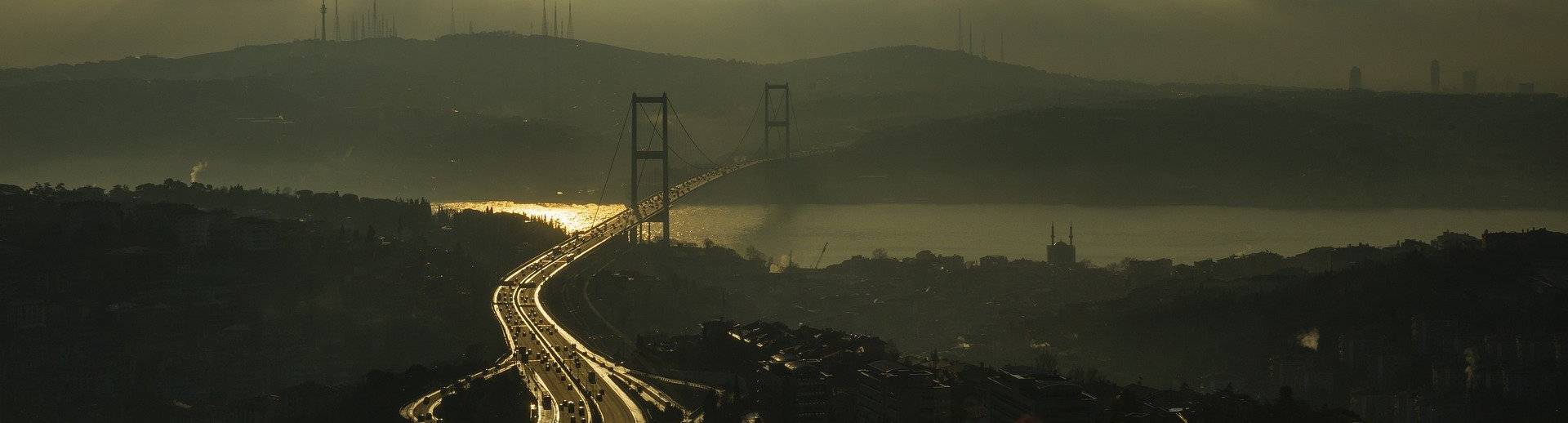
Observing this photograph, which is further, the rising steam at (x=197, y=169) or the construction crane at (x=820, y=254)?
the rising steam at (x=197, y=169)

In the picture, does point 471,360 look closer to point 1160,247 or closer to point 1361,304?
point 1361,304

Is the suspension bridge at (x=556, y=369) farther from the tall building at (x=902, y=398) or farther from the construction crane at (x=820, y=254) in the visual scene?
the construction crane at (x=820, y=254)

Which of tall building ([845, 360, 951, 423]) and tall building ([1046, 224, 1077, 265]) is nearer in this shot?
tall building ([845, 360, 951, 423])

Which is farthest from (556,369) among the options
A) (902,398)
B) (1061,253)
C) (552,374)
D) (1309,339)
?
(1061,253)

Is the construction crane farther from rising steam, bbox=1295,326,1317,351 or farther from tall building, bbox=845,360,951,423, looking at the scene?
tall building, bbox=845,360,951,423

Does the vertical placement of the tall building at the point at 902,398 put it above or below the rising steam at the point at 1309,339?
above

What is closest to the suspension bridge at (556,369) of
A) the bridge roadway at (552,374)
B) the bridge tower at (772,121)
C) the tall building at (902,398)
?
the bridge roadway at (552,374)

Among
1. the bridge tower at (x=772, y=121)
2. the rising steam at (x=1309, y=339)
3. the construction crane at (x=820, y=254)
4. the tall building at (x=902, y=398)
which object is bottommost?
the rising steam at (x=1309, y=339)

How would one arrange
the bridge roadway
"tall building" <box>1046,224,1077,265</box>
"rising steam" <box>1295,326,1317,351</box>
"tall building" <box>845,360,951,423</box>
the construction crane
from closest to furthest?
"tall building" <box>845,360,951,423</box>
the bridge roadway
"rising steam" <box>1295,326,1317,351</box>
"tall building" <box>1046,224,1077,265</box>
the construction crane

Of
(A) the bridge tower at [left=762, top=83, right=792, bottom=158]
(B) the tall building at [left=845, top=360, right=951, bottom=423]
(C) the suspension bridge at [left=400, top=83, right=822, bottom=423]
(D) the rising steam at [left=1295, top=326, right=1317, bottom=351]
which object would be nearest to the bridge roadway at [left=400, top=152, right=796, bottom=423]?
(C) the suspension bridge at [left=400, top=83, right=822, bottom=423]
